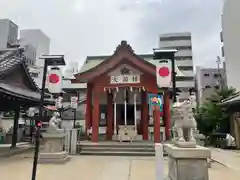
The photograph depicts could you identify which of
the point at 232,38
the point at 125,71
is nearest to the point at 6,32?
the point at 125,71

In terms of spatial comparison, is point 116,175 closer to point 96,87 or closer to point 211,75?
point 96,87

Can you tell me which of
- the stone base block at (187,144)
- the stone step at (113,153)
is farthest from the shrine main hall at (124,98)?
the stone base block at (187,144)

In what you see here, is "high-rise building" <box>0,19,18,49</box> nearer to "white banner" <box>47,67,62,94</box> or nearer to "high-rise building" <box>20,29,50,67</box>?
"high-rise building" <box>20,29,50,67</box>

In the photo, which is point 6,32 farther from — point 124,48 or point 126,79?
point 126,79

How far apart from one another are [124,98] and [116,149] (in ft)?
13.3

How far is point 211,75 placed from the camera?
4225 cm

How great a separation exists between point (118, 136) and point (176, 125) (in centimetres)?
840

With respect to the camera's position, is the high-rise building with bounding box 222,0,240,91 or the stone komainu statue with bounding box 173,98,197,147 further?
the high-rise building with bounding box 222,0,240,91

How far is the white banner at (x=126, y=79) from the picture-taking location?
41.8 feet

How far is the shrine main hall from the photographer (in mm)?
12594

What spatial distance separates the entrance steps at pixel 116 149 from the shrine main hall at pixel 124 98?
97 centimetres

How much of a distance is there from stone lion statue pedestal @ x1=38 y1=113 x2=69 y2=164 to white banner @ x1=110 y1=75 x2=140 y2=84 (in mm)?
4733

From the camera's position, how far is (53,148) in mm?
9000

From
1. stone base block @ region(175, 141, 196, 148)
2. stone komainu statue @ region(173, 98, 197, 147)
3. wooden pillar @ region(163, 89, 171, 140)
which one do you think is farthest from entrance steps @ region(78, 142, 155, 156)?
stone base block @ region(175, 141, 196, 148)
